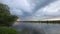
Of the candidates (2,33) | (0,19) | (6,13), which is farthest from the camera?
(6,13)

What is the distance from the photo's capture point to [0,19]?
40781 millimetres

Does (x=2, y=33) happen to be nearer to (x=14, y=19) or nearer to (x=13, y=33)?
(x=13, y=33)

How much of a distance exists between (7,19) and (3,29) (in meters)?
19.9

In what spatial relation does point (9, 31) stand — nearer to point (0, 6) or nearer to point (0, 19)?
point (0, 19)

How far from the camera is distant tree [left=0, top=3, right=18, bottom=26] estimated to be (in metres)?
41.0

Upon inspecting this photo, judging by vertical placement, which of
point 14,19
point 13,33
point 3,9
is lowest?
point 13,33

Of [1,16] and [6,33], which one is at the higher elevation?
[1,16]

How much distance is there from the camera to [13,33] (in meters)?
23.2

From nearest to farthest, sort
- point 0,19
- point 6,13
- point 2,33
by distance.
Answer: point 2,33 < point 0,19 < point 6,13

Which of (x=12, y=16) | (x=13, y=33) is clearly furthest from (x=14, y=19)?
(x=13, y=33)

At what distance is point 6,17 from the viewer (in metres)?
42.9

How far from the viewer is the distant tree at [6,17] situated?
4101cm

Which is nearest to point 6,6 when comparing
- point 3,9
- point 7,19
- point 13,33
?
point 3,9

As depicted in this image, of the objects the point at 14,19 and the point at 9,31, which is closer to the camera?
the point at 9,31
